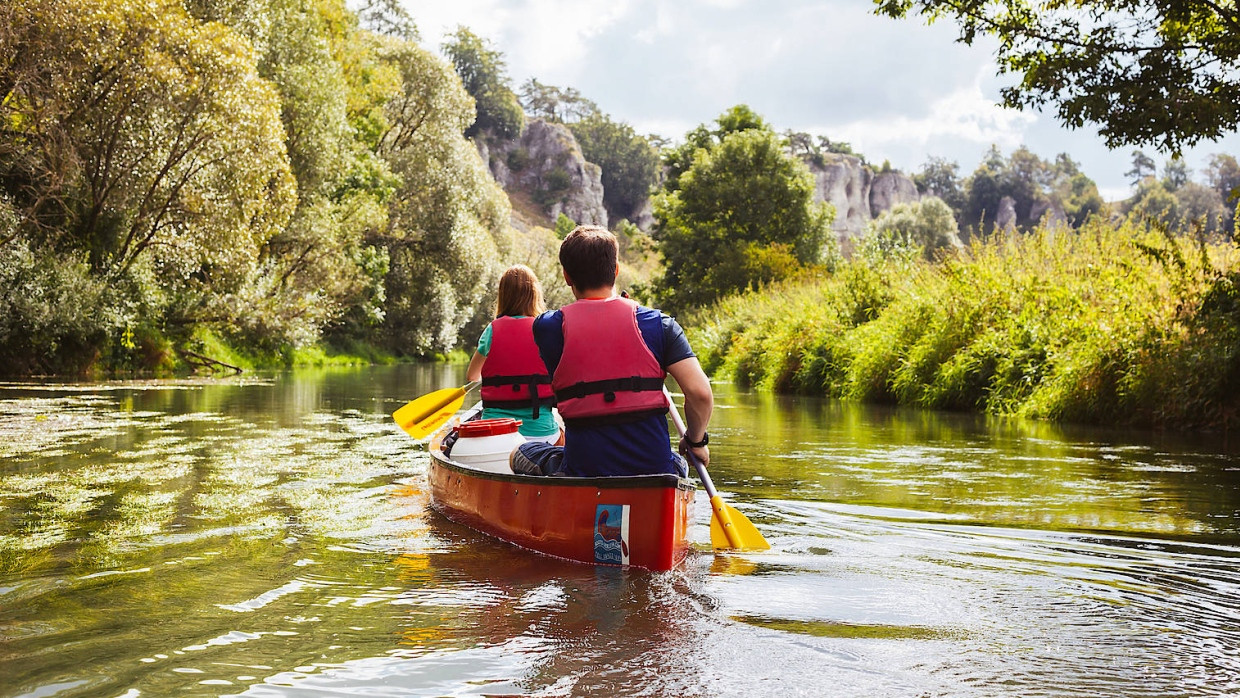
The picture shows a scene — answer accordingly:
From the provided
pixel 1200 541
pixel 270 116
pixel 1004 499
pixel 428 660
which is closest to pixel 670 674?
pixel 428 660

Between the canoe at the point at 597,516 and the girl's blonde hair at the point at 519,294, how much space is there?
41.9 inches

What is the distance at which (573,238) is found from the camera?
477cm

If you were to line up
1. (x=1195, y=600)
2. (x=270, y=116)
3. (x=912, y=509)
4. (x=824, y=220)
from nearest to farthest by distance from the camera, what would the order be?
(x=1195, y=600) < (x=912, y=509) < (x=270, y=116) < (x=824, y=220)

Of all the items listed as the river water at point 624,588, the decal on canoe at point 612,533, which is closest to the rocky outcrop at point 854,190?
the river water at point 624,588

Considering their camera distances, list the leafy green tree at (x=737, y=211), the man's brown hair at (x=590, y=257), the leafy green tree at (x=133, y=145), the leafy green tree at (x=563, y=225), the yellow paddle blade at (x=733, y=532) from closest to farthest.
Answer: the man's brown hair at (x=590, y=257) < the yellow paddle blade at (x=733, y=532) < the leafy green tree at (x=133, y=145) < the leafy green tree at (x=737, y=211) < the leafy green tree at (x=563, y=225)

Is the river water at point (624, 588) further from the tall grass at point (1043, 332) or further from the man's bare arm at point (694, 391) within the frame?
the tall grass at point (1043, 332)

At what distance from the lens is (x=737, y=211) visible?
4534 centimetres

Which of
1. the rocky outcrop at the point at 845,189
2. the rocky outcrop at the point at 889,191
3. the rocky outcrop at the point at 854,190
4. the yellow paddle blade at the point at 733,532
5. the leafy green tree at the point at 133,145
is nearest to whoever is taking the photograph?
the yellow paddle blade at the point at 733,532

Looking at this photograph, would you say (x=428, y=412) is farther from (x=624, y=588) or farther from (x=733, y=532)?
(x=624, y=588)

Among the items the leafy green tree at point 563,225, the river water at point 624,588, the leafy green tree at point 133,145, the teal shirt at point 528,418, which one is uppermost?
the leafy green tree at point 563,225

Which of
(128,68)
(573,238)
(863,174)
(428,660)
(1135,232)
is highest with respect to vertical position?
(863,174)

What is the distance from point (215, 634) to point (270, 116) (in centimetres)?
2074

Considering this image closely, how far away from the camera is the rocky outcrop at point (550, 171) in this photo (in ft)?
395

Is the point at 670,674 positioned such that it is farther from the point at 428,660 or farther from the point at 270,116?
the point at 270,116
